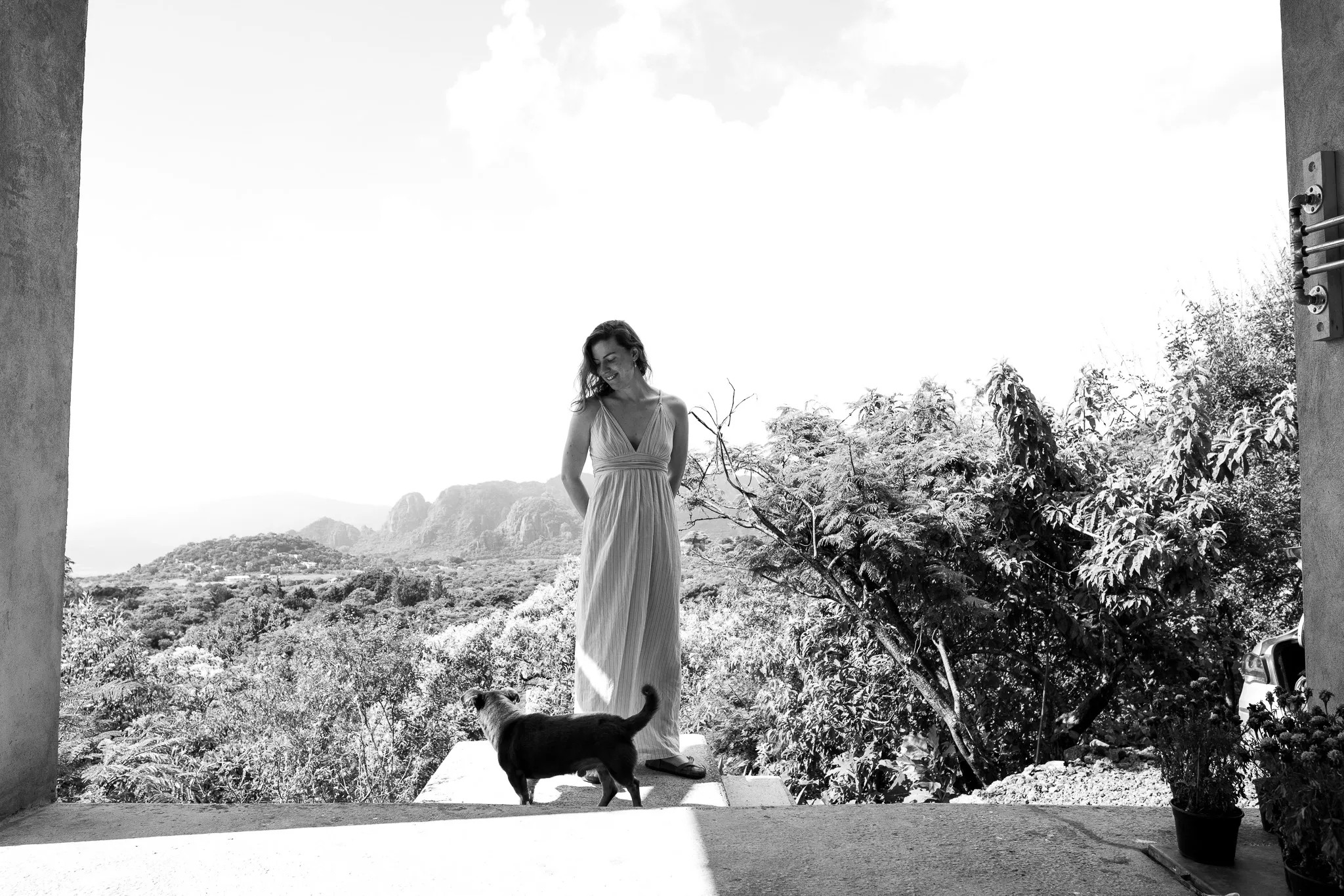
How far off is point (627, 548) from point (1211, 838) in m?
2.11

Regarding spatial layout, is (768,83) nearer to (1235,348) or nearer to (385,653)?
(1235,348)

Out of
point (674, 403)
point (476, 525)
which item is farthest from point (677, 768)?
point (476, 525)

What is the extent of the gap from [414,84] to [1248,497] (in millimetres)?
7695

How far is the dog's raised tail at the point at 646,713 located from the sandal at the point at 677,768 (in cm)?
60

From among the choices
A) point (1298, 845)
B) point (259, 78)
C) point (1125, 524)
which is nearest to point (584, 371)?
point (1298, 845)

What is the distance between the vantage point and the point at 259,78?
381 inches

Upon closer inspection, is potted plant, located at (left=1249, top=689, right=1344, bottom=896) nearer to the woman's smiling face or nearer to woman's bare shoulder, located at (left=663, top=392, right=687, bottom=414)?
woman's bare shoulder, located at (left=663, top=392, right=687, bottom=414)

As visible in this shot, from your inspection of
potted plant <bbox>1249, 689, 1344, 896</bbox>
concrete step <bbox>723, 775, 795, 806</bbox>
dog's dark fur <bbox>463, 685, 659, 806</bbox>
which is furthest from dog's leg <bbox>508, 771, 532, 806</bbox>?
potted plant <bbox>1249, 689, 1344, 896</bbox>

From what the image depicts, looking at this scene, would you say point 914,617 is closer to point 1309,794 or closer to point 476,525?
point 1309,794

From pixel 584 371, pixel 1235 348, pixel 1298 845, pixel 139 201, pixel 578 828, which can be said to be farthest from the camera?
pixel 139 201

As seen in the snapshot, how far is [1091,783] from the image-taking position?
15.5ft

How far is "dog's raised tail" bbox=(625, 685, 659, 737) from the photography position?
2.83 meters

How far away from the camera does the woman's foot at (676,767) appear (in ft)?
11.0

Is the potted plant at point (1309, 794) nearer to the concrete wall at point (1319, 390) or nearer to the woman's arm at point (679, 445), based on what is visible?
the concrete wall at point (1319, 390)
